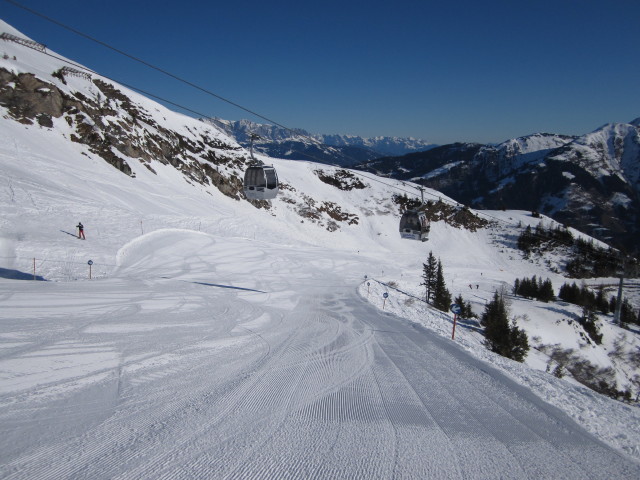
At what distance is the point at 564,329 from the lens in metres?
47.1

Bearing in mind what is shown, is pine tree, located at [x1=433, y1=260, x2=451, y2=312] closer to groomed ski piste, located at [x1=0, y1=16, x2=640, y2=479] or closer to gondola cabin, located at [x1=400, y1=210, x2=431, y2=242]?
gondola cabin, located at [x1=400, y1=210, x2=431, y2=242]

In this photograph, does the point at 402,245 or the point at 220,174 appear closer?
the point at 220,174

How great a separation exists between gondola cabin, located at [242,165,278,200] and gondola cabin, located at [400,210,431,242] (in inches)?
425

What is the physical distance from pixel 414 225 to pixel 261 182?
12018 mm

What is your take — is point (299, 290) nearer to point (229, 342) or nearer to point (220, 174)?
point (229, 342)

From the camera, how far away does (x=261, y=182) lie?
2066 centimetres

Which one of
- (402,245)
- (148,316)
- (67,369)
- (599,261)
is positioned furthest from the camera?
(599,261)

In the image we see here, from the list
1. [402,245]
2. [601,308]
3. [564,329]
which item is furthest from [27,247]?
[601,308]

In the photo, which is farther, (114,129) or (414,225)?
(114,129)

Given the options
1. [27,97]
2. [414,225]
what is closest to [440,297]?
[414,225]

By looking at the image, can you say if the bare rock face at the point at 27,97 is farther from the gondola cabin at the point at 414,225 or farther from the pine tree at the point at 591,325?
the pine tree at the point at 591,325

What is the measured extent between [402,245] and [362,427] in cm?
7716

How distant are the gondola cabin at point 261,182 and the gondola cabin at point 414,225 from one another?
10783 mm

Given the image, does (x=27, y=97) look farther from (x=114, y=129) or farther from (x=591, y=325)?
(x=591, y=325)
